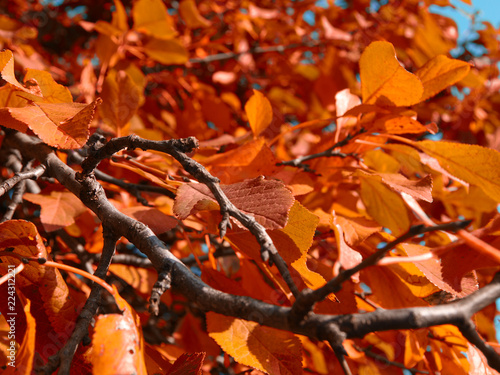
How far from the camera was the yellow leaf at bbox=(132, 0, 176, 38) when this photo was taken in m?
1.06

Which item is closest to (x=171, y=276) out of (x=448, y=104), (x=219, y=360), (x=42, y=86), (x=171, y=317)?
(x=42, y=86)

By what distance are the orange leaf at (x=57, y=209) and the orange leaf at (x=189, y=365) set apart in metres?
0.30

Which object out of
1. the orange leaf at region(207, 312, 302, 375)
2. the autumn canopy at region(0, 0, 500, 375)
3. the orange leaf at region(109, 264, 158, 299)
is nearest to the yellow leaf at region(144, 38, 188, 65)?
the autumn canopy at region(0, 0, 500, 375)

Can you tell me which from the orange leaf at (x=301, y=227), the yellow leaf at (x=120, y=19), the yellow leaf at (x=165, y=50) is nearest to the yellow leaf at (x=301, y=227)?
the orange leaf at (x=301, y=227)

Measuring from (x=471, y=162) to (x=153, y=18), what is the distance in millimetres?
851

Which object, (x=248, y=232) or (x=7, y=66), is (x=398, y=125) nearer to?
(x=248, y=232)

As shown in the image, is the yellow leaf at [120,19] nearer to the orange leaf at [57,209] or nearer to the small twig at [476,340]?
the orange leaf at [57,209]

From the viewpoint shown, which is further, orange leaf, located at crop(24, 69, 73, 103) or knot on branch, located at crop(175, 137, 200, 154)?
orange leaf, located at crop(24, 69, 73, 103)

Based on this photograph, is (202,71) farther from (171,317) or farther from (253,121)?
(253,121)

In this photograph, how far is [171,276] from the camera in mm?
397

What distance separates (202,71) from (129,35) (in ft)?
2.36

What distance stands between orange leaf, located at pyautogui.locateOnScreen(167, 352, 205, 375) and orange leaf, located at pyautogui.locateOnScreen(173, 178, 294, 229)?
16 cm

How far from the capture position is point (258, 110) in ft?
2.35

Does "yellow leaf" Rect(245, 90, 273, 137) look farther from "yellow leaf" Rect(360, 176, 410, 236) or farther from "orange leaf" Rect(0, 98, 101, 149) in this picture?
"orange leaf" Rect(0, 98, 101, 149)
